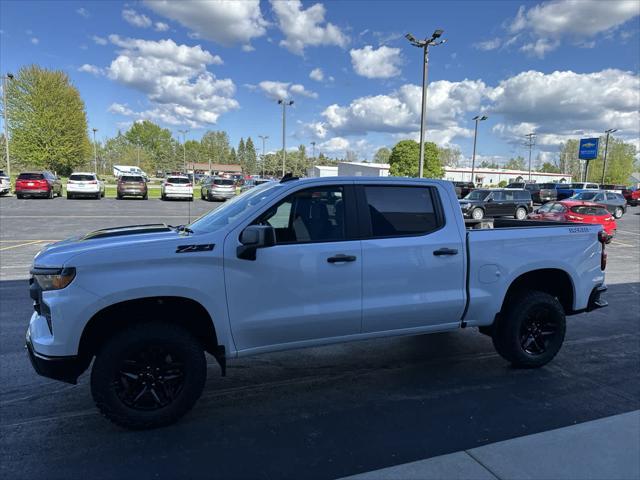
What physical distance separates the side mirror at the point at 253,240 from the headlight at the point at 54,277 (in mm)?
1143

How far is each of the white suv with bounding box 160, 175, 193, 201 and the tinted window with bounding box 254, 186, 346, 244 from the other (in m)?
26.9

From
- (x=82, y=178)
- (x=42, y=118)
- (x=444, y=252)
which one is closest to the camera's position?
(x=444, y=252)

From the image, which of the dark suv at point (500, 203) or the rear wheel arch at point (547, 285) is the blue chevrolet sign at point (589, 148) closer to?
the dark suv at point (500, 203)

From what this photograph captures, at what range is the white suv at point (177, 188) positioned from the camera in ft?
96.8

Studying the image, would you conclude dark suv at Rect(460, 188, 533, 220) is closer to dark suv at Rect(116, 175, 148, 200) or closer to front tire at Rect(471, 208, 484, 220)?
front tire at Rect(471, 208, 484, 220)

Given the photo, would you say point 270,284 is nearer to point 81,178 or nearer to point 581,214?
point 581,214

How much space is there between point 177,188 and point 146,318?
90.8 ft

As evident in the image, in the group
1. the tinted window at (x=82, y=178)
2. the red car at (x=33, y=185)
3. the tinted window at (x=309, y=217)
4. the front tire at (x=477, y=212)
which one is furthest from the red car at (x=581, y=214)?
the red car at (x=33, y=185)

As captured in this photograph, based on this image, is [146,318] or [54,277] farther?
[146,318]

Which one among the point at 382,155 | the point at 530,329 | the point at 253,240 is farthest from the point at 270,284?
the point at 382,155

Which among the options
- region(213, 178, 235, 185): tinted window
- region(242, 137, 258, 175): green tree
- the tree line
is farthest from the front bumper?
region(242, 137, 258, 175): green tree

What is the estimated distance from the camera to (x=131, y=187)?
29734mm

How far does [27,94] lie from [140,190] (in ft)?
101

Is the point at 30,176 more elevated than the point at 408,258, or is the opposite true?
the point at 30,176
